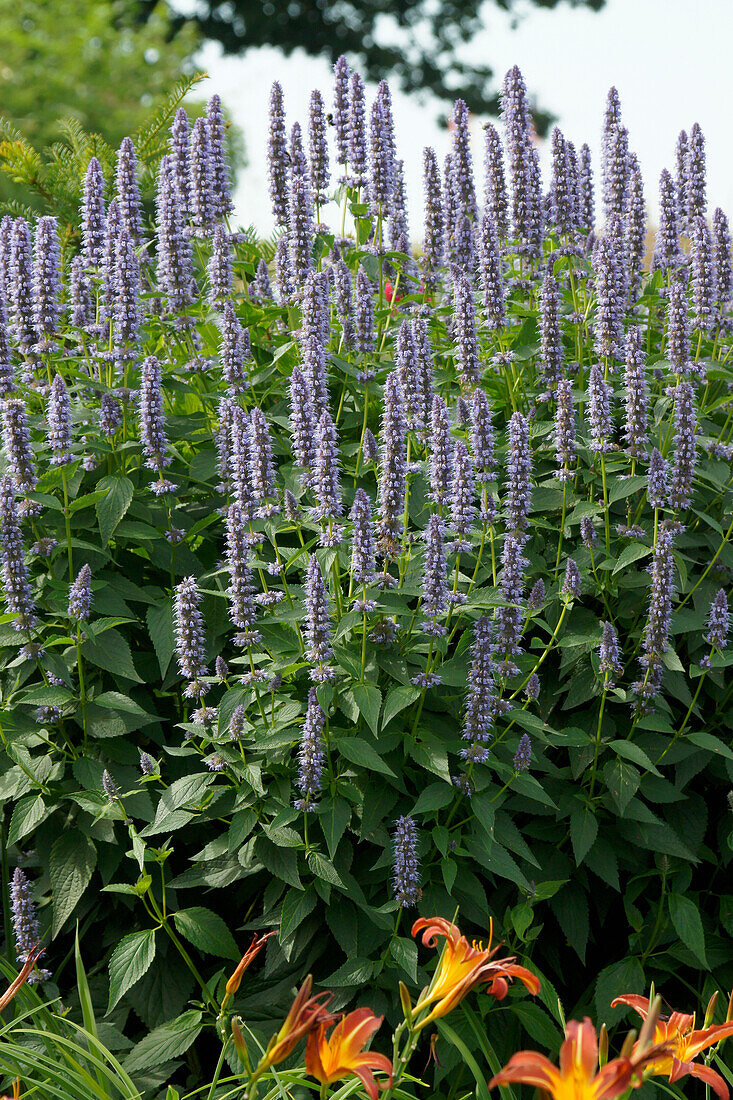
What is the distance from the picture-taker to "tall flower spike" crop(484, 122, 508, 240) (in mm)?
5289

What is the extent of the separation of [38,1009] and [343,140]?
4397 mm

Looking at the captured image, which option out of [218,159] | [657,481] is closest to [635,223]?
[657,481]

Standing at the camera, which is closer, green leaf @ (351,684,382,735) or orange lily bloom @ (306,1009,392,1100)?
orange lily bloom @ (306,1009,392,1100)

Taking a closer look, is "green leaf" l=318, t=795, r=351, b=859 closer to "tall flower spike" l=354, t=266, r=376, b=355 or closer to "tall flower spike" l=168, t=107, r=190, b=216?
"tall flower spike" l=354, t=266, r=376, b=355

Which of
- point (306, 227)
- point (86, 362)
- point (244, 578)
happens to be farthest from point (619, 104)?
point (244, 578)

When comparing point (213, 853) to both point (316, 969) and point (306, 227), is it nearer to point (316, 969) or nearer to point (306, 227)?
point (316, 969)

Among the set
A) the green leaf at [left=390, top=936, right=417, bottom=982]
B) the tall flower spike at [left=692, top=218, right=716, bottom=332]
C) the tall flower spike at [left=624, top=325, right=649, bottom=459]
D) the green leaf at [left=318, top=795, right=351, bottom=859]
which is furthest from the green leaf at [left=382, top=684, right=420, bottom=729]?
the tall flower spike at [left=692, top=218, right=716, bottom=332]

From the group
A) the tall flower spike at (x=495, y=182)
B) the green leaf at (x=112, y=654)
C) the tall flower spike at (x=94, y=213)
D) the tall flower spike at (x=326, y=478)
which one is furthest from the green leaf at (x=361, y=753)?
the tall flower spike at (x=495, y=182)

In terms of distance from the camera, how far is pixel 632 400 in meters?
4.16

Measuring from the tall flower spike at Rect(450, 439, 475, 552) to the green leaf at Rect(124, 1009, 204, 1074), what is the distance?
1.91 metres

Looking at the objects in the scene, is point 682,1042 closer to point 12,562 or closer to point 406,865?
point 406,865

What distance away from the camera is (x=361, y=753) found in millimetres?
3479

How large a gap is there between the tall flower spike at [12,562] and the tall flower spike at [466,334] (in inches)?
72.4

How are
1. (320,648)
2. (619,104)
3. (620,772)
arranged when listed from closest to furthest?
(320,648), (620,772), (619,104)
